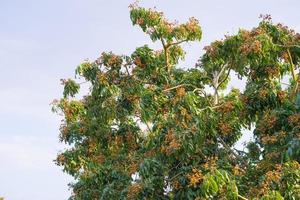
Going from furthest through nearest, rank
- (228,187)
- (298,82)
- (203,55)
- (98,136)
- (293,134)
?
(98,136)
(203,55)
(298,82)
(293,134)
(228,187)

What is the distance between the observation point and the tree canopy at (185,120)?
9578 mm

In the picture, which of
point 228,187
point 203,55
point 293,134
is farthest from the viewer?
point 203,55

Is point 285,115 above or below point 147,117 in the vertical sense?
below

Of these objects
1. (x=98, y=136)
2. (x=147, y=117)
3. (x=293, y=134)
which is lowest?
(x=293, y=134)

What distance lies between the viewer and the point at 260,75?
11.4 m

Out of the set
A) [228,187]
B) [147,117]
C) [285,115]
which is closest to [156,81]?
[147,117]

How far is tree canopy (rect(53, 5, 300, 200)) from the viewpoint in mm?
9578

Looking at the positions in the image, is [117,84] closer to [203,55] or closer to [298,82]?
[203,55]

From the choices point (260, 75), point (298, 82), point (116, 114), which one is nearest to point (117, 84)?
point (116, 114)

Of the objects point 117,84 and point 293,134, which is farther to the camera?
point 117,84

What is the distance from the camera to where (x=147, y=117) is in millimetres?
11352

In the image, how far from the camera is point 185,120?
10.3 m

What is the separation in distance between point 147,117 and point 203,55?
206 centimetres

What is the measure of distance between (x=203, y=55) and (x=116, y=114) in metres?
2.33
